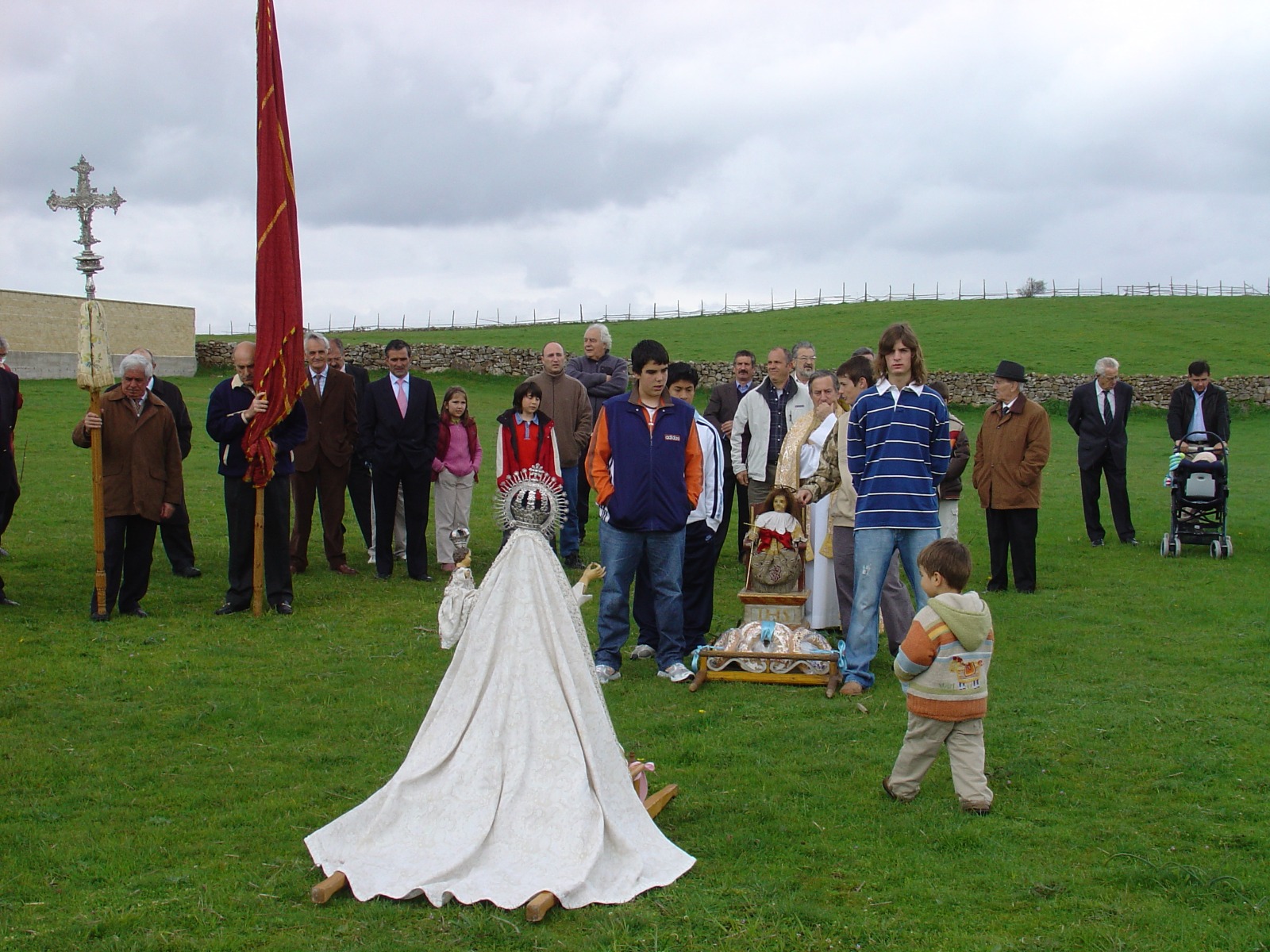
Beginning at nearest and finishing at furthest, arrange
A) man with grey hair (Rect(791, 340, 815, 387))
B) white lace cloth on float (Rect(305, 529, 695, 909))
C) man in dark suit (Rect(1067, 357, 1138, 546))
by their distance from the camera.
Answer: white lace cloth on float (Rect(305, 529, 695, 909)) < man with grey hair (Rect(791, 340, 815, 387)) < man in dark suit (Rect(1067, 357, 1138, 546))

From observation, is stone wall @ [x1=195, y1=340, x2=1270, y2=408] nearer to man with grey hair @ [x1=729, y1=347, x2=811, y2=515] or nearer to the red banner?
man with grey hair @ [x1=729, y1=347, x2=811, y2=515]

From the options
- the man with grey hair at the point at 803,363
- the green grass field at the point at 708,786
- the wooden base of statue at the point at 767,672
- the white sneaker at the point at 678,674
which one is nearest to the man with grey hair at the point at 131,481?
the green grass field at the point at 708,786

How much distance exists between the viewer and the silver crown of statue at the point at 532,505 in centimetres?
508

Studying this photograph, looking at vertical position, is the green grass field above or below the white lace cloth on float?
below

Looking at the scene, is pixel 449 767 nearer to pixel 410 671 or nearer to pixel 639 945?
pixel 639 945

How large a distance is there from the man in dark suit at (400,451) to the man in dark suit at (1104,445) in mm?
7972

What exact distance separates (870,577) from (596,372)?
6047 mm

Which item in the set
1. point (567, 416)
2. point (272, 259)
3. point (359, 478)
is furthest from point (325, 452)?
point (272, 259)

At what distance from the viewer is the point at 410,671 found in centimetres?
783

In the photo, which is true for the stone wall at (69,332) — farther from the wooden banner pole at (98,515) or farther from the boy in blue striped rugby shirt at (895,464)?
the boy in blue striped rugby shirt at (895,464)

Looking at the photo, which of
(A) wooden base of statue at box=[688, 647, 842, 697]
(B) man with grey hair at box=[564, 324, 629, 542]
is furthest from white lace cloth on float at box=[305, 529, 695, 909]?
(B) man with grey hair at box=[564, 324, 629, 542]

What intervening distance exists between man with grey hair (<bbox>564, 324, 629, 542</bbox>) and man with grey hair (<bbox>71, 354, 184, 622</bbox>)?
4.28 meters

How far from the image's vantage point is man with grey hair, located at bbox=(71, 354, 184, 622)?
9.38 meters

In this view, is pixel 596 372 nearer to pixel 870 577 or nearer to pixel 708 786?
pixel 870 577
